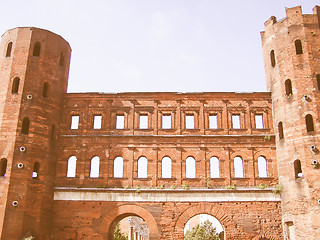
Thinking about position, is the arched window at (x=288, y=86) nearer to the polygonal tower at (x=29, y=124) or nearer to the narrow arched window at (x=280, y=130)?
the narrow arched window at (x=280, y=130)

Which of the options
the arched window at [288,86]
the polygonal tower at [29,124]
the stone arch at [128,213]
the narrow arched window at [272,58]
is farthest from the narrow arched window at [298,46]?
the polygonal tower at [29,124]

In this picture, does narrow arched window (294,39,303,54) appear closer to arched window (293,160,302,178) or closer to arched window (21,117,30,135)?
arched window (293,160,302,178)

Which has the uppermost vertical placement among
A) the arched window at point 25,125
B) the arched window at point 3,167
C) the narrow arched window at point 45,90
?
the narrow arched window at point 45,90

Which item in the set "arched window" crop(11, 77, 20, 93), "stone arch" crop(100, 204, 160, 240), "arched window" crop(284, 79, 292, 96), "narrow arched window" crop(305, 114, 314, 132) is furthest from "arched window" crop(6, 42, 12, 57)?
"narrow arched window" crop(305, 114, 314, 132)

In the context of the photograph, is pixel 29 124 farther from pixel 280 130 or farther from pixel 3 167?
pixel 280 130

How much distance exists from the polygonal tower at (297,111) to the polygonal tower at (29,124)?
1403cm

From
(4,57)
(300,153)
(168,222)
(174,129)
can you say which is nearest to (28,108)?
(4,57)

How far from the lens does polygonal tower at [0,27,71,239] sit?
1973 cm

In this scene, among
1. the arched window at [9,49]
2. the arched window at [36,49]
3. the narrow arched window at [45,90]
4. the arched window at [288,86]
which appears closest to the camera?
the arched window at [288,86]

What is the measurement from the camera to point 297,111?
21.1m

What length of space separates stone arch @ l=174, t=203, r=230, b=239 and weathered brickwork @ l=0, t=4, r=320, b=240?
0.19 feet

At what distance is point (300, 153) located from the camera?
66.8 ft

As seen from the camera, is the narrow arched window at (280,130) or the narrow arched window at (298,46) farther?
the narrow arched window at (298,46)

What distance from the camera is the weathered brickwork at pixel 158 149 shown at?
20.3 meters
